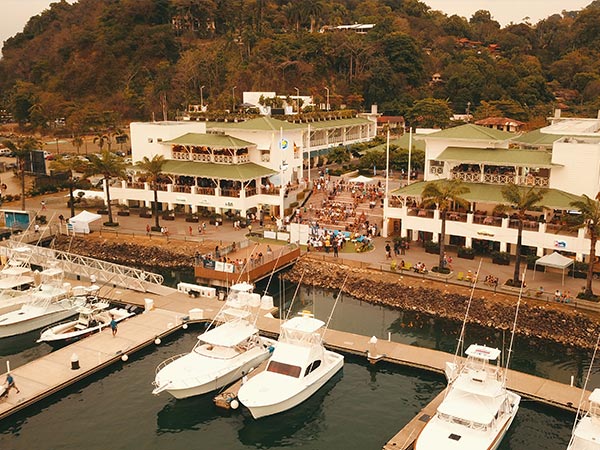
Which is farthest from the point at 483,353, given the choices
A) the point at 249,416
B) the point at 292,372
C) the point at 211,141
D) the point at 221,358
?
the point at 211,141

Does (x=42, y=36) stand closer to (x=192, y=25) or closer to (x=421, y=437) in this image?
(x=192, y=25)

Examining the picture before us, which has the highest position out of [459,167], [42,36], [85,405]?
[42,36]

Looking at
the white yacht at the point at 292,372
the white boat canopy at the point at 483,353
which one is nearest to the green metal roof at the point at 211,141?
the white yacht at the point at 292,372

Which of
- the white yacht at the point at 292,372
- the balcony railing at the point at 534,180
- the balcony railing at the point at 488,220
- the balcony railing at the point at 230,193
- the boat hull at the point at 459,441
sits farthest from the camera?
the balcony railing at the point at 230,193

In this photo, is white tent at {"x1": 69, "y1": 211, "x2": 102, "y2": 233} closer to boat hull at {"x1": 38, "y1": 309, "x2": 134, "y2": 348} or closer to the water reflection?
boat hull at {"x1": 38, "y1": 309, "x2": 134, "y2": 348}

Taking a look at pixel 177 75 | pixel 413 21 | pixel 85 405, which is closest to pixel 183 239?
pixel 85 405

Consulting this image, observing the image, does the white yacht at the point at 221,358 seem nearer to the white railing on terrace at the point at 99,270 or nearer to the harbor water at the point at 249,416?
the harbor water at the point at 249,416
